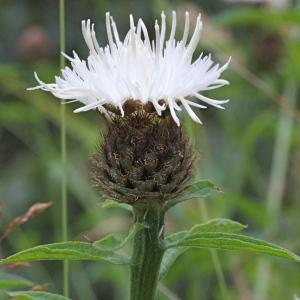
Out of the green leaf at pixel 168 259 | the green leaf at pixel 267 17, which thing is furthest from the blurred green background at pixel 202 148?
the green leaf at pixel 168 259

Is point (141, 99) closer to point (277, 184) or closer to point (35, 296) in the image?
point (35, 296)

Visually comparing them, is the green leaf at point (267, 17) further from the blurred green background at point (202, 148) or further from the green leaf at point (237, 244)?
the green leaf at point (237, 244)

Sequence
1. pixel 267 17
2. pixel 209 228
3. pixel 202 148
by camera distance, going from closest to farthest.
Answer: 1. pixel 209 228
2. pixel 267 17
3. pixel 202 148

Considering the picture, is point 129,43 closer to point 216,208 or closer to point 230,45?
point 216,208

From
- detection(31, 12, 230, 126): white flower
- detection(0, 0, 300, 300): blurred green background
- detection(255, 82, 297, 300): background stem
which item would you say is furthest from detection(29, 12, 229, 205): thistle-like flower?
detection(255, 82, 297, 300): background stem

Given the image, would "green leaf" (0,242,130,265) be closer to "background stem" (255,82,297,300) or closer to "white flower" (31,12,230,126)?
"white flower" (31,12,230,126)

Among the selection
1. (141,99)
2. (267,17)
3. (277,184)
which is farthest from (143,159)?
(277,184)
